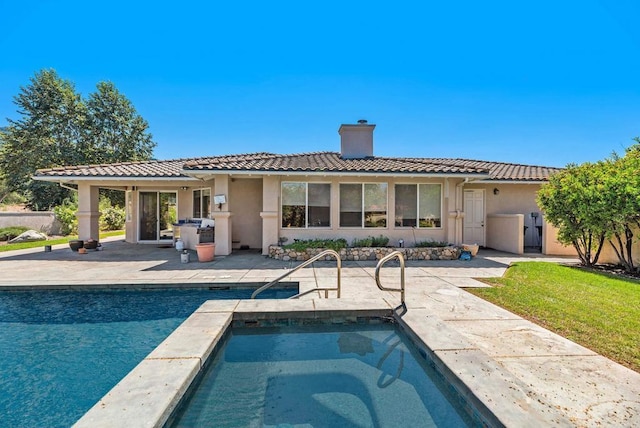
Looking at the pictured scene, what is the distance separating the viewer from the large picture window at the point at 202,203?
14.9m

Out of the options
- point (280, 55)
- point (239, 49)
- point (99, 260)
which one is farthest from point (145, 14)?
point (99, 260)

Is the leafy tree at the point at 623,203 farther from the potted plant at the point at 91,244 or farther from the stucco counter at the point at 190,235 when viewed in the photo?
the potted plant at the point at 91,244

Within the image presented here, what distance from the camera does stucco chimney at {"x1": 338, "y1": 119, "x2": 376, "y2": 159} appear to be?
15.0 m

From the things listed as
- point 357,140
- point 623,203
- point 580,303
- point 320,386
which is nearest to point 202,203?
point 357,140

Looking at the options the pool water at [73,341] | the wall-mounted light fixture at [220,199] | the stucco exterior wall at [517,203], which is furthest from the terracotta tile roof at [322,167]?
the pool water at [73,341]

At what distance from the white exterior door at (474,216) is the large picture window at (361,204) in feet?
15.9

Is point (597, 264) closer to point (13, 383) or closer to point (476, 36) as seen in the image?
point (476, 36)

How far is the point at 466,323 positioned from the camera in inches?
199

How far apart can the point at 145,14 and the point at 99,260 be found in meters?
9.51

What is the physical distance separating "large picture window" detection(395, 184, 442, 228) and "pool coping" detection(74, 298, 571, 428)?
7.67 metres

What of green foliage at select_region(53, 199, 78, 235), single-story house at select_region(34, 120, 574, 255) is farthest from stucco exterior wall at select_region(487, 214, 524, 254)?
green foliage at select_region(53, 199, 78, 235)

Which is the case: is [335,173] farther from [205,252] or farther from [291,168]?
[205,252]

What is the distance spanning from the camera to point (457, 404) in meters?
3.13

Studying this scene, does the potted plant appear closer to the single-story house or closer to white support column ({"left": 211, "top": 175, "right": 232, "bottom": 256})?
the single-story house
